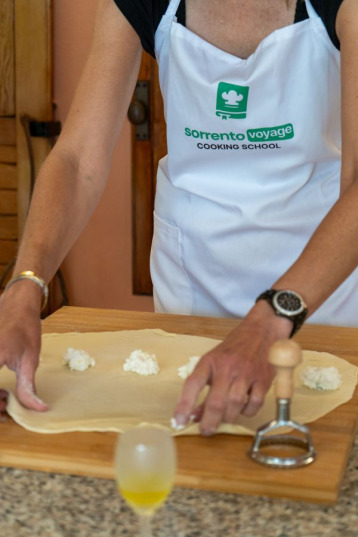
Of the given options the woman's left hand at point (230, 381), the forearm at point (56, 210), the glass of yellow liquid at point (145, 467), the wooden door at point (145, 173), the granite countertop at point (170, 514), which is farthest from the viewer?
the wooden door at point (145, 173)

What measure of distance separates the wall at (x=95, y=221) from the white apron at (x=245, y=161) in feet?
5.68

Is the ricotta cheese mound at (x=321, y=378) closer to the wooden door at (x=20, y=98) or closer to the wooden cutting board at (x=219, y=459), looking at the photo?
the wooden cutting board at (x=219, y=459)

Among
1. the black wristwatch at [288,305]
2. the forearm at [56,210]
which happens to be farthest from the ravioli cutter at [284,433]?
the forearm at [56,210]

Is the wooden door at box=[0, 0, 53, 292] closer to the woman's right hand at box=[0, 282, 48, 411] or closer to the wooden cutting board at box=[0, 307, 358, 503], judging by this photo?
the woman's right hand at box=[0, 282, 48, 411]

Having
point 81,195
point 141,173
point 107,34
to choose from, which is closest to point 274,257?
point 81,195

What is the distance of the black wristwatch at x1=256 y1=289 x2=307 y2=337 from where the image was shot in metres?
1.42

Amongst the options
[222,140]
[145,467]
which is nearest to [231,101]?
[222,140]

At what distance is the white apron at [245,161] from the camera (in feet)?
6.33

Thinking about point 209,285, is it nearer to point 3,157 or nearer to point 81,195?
point 81,195

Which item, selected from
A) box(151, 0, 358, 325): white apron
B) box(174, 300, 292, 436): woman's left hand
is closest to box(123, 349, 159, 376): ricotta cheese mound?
box(174, 300, 292, 436): woman's left hand

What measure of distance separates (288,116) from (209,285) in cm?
41

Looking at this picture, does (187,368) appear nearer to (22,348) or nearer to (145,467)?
(22,348)

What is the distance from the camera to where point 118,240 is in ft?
12.8

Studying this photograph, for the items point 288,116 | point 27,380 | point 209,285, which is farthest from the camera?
point 209,285
